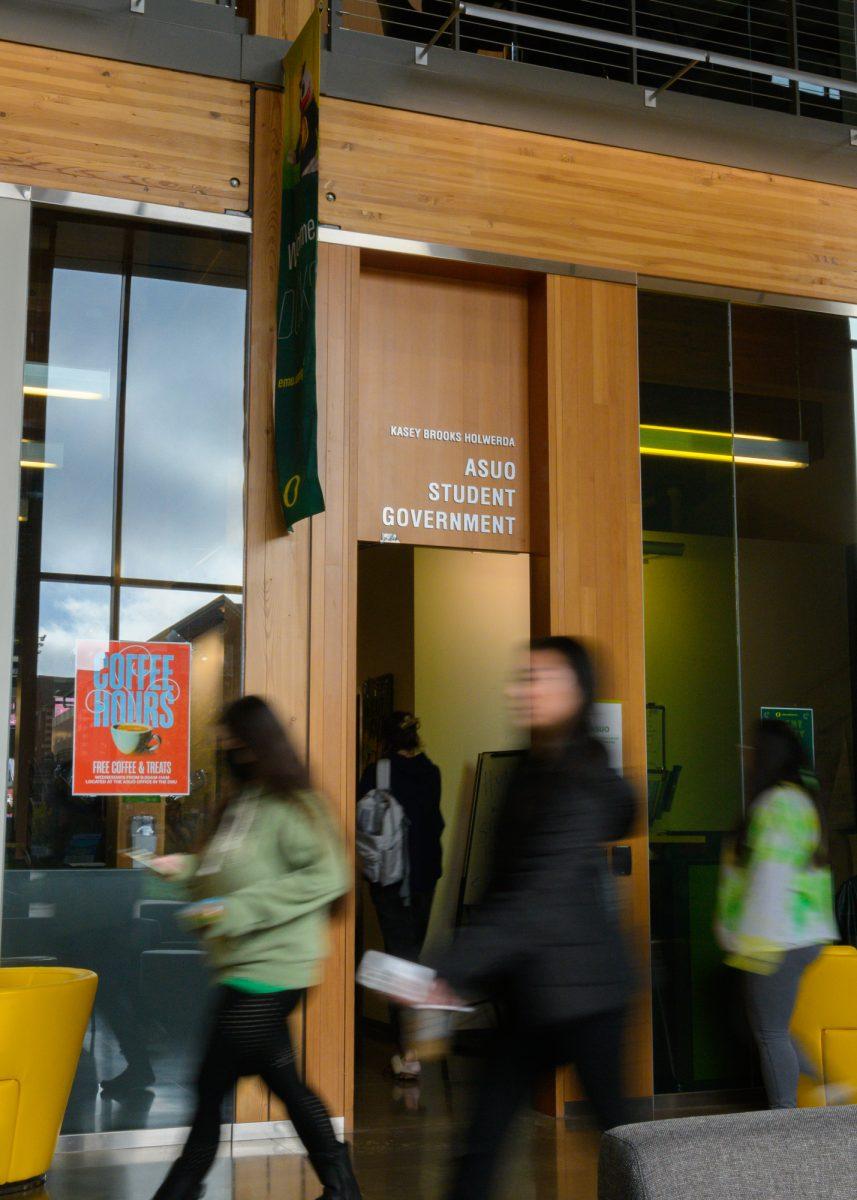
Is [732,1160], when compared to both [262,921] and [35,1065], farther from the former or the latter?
[35,1065]

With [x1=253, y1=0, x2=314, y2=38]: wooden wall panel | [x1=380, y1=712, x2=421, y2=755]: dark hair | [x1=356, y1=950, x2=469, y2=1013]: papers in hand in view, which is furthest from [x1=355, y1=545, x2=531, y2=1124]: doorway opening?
[x1=356, y1=950, x2=469, y2=1013]: papers in hand

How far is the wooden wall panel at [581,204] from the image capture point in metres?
6.68

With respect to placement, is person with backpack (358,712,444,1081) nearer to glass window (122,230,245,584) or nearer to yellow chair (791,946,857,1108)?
glass window (122,230,245,584)

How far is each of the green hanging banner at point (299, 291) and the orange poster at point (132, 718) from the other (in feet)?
2.91

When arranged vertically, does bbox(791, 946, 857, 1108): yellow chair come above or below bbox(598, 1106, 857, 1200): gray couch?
below

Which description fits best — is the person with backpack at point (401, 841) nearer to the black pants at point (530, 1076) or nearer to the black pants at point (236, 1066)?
the black pants at point (236, 1066)

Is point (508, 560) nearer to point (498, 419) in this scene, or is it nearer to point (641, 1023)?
point (498, 419)

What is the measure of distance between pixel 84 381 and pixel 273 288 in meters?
1.01

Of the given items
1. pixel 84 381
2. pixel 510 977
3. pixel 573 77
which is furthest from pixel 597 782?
pixel 573 77

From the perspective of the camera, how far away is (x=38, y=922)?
575cm

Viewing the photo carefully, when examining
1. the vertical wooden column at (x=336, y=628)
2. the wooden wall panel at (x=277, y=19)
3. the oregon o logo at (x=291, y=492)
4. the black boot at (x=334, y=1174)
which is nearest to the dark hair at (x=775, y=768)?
the vertical wooden column at (x=336, y=628)

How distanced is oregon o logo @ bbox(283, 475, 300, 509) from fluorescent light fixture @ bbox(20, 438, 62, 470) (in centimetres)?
101

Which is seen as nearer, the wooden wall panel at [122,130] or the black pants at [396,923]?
the wooden wall panel at [122,130]

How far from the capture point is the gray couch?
6.35 ft
